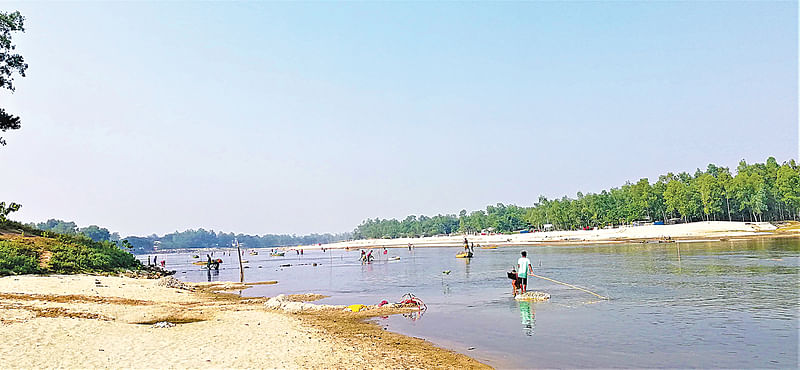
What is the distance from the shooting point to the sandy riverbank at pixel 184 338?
11133mm

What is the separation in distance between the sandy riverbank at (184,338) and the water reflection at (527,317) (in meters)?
4.16

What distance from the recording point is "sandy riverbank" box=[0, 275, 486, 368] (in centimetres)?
1113

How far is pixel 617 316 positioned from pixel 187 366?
15.8m

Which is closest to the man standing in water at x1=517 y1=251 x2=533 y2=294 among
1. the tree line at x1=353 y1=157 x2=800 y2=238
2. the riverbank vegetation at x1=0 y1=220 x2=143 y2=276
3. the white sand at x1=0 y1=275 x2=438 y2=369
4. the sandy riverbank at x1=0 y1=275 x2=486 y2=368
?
the sandy riverbank at x1=0 y1=275 x2=486 y2=368

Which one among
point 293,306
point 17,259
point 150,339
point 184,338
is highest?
point 17,259

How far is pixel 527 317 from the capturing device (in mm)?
20109

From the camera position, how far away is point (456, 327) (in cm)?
1877

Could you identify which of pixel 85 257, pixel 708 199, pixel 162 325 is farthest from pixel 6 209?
pixel 708 199

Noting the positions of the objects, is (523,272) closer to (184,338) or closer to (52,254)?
(184,338)

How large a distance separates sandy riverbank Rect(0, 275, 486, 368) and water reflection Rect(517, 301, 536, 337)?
416 centimetres

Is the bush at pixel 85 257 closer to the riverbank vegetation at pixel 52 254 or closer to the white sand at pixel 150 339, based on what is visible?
the riverbank vegetation at pixel 52 254

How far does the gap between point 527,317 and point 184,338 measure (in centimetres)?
1275

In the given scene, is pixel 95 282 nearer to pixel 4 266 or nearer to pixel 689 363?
pixel 4 266

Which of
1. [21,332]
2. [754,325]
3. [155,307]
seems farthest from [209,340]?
[754,325]
